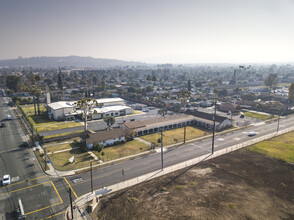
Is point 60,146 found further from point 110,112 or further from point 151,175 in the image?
point 110,112

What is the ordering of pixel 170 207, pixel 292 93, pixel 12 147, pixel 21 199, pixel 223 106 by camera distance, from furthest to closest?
pixel 292 93, pixel 223 106, pixel 12 147, pixel 21 199, pixel 170 207

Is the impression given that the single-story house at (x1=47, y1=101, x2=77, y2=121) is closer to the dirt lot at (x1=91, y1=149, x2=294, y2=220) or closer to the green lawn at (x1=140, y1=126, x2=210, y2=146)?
the green lawn at (x1=140, y1=126, x2=210, y2=146)

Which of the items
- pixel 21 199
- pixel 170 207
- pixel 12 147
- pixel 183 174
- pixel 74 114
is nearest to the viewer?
pixel 170 207

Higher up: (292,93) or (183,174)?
(292,93)

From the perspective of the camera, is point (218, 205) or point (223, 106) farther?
point (223, 106)

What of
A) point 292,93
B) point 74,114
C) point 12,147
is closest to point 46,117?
point 74,114

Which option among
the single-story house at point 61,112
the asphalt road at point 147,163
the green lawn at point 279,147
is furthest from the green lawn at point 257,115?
the single-story house at point 61,112

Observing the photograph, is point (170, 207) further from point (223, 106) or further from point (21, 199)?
point (223, 106)
